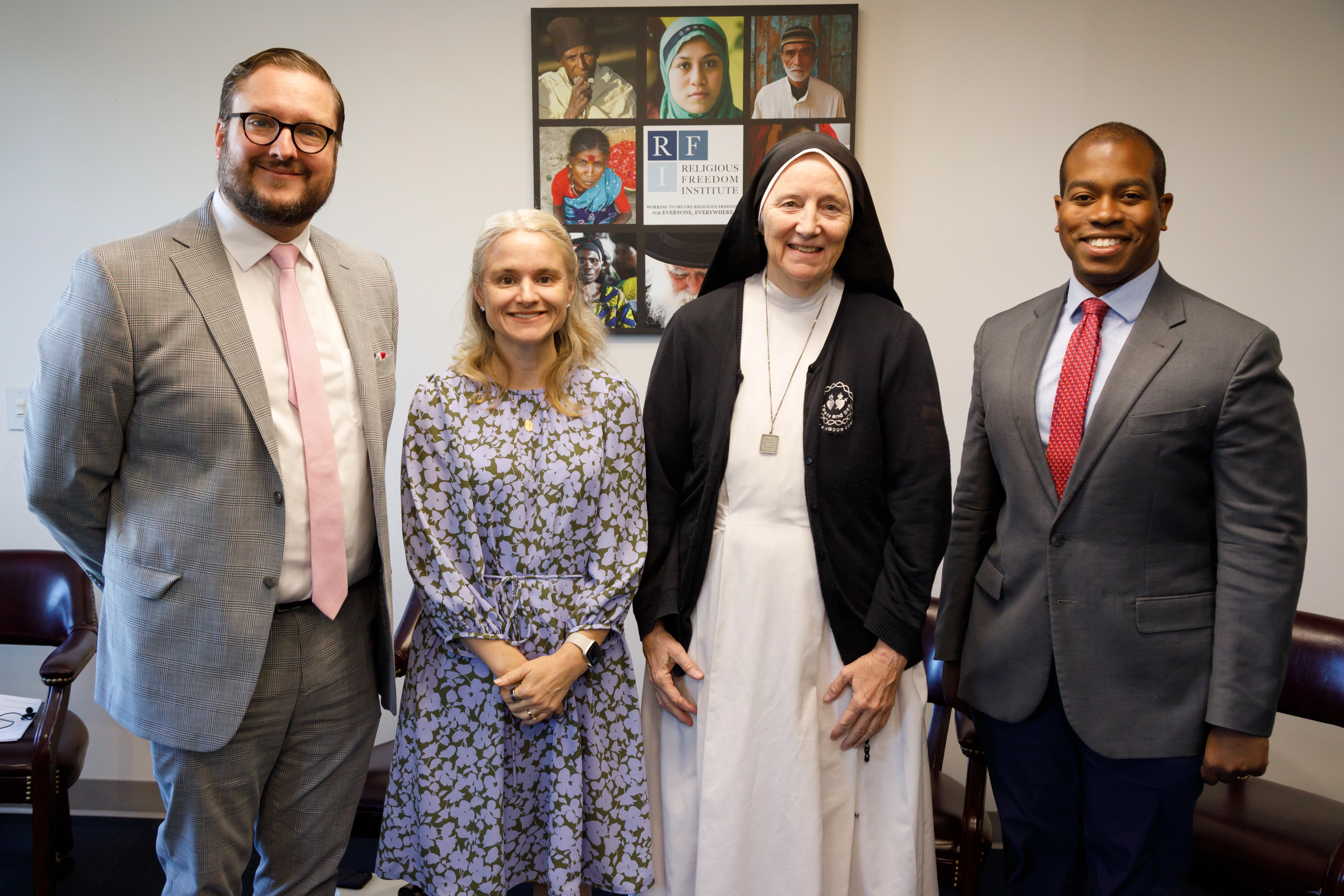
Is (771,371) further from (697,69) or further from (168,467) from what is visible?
(697,69)

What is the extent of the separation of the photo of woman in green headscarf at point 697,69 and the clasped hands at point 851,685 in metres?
1.90

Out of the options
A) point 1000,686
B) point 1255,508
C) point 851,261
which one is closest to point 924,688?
point 1000,686

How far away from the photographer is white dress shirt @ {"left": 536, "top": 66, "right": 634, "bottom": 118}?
3.10 m

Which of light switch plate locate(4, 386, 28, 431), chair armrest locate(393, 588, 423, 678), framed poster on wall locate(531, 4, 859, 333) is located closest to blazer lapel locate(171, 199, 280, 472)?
chair armrest locate(393, 588, 423, 678)

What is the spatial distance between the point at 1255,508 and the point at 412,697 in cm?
178

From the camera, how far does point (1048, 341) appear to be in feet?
6.33

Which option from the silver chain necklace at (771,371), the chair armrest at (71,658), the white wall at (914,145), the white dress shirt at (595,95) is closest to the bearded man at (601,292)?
the white wall at (914,145)

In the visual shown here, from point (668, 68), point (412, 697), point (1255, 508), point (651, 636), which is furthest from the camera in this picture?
point (668, 68)

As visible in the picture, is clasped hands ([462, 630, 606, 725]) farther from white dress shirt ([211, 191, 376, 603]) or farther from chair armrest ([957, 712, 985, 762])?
chair armrest ([957, 712, 985, 762])

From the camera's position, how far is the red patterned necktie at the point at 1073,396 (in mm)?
1819

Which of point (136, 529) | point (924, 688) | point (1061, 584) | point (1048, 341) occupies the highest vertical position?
point (1048, 341)

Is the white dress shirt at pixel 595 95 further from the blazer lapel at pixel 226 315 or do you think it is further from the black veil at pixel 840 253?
the blazer lapel at pixel 226 315

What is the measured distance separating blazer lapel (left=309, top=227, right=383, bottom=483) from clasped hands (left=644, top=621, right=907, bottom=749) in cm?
75

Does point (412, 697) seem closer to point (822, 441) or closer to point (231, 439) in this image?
point (231, 439)
